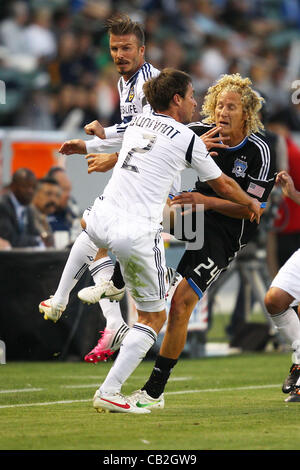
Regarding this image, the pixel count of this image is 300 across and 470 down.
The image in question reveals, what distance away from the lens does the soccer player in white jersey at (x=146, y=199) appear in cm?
673

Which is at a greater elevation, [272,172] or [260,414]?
[272,172]

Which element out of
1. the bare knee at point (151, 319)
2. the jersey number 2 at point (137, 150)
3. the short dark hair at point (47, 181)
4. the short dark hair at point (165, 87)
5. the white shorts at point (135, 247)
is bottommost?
the short dark hair at point (47, 181)

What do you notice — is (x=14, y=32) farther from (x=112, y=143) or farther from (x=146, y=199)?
(x=146, y=199)

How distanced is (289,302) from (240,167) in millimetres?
1252

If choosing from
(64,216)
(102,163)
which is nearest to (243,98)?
(102,163)

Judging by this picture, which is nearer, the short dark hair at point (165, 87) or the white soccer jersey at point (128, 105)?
the short dark hair at point (165, 87)

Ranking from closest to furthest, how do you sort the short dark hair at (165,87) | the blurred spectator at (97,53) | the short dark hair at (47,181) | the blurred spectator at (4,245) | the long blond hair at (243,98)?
1. the short dark hair at (165,87)
2. the long blond hair at (243,98)
3. the blurred spectator at (4,245)
4. the short dark hair at (47,181)
5. the blurred spectator at (97,53)

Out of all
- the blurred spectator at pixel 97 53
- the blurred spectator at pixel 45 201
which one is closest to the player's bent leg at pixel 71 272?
the blurred spectator at pixel 45 201

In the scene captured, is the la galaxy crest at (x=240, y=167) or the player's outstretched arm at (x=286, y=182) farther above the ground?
the la galaxy crest at (x=240, y=167)

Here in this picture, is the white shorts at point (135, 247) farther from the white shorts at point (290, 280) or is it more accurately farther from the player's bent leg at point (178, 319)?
the white shorts at point (290, 280)
